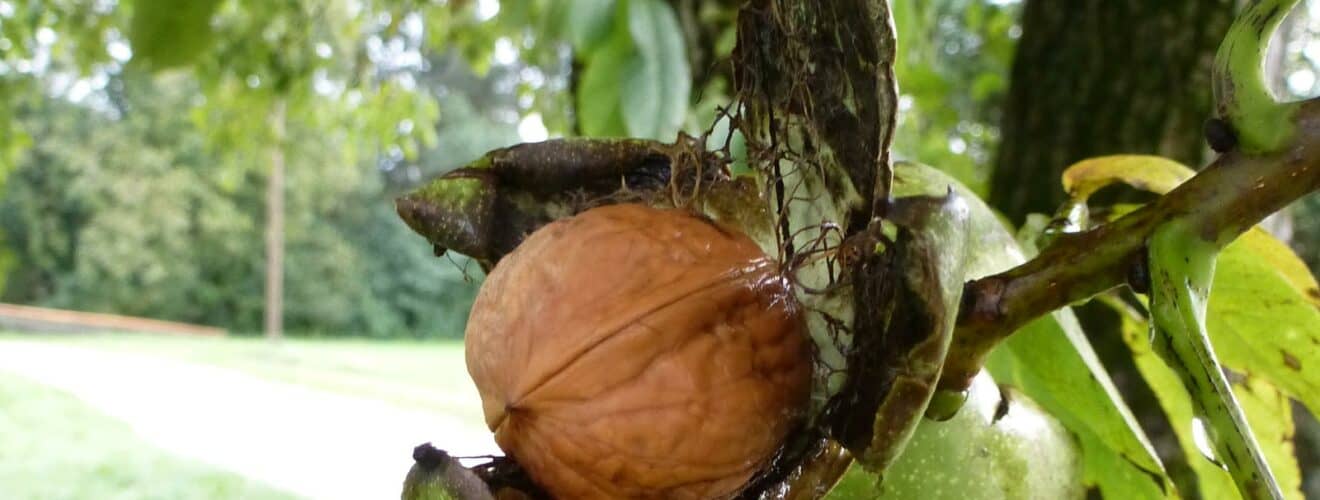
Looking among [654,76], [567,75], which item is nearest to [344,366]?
[567,75]

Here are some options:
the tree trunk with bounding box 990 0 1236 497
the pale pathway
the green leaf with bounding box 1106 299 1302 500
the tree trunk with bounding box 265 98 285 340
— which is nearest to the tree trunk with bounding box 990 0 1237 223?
the tree trunk with bounding box 990 0 1236 497

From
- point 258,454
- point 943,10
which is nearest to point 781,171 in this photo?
point 943,10

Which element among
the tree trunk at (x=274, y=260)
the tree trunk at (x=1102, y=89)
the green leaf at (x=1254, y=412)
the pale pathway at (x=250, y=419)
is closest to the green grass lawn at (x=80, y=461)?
the pale pathway at (x=250, y=419)

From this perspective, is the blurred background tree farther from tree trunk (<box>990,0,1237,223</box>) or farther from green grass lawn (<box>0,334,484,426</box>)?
green grass lawn (<box>0,334,484,426</box>)

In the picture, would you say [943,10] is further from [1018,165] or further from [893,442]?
[893,442]

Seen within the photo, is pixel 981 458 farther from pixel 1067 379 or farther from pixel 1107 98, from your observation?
pixel 1107 98

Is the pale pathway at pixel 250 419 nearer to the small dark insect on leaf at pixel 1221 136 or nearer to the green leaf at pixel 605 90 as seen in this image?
the green leaf at pixel 605 90
